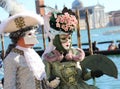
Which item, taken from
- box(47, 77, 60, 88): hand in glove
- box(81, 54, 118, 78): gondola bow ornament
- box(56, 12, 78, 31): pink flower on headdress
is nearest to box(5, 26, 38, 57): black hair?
box(47, 77, 60, 88): hand in glove

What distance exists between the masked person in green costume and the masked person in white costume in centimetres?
62

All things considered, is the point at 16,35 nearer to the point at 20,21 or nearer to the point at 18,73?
the point at 20,21

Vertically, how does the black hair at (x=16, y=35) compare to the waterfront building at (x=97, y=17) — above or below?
above

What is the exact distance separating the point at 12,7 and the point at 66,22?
2.59 feet

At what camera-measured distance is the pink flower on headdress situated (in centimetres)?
404

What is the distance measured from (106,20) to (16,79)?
407 feet

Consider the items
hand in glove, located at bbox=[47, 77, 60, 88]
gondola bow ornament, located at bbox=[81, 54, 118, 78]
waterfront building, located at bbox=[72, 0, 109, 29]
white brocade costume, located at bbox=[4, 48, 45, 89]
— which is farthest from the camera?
waterfront building, located at bbox=[72, 0, 109, 29]

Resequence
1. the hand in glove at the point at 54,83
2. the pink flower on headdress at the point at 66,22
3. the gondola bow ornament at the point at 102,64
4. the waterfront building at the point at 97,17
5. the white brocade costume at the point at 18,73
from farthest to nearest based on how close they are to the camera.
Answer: the waterfront building at the point at 97,17 < the pink flower on headdress at the point at 66,22 < the gondola bow ornament at the point at 102,64 < the hand in glove at the point at 54,83 < the white brocade costume at the point at 18,73

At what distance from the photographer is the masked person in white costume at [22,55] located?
3123mm

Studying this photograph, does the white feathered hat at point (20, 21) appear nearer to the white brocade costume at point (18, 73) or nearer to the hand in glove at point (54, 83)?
the white brocade costume at point (18, 73)

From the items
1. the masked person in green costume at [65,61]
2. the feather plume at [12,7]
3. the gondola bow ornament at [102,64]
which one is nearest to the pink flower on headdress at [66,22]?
the masked person in green costume at [65,61]

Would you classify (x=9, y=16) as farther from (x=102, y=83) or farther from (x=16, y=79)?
(x=102, y=83)

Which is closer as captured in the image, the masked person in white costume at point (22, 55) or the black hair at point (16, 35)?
the masked person in white costume at point (22, 55)

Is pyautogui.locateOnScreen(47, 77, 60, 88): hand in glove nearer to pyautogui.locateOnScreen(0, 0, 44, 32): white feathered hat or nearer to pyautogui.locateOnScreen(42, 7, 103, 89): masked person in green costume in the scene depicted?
pyautogui.locateOnScreen(42, 7, 103, 89): masked person in green costume
